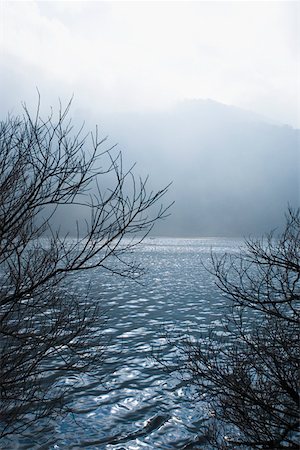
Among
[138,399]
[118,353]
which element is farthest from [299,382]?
[118,353]

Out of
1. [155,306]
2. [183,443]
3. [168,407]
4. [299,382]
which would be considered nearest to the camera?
[299,382]

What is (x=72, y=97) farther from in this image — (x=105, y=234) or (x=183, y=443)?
(x=183, y=443)

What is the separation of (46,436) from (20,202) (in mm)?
10938

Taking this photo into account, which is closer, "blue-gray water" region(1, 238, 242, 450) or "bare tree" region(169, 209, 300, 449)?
"bare tree" region(169, 209, 300, 449)

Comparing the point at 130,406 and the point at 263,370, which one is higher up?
the point at 263,370

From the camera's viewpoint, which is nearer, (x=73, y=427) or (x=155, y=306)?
(x=73, y=427)

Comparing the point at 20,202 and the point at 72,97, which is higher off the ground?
the point at 72,97

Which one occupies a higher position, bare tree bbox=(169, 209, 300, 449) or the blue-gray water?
bare tree bbox=(169, 209, 300, 449)

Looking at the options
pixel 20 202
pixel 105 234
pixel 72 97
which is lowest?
pixel 105 234

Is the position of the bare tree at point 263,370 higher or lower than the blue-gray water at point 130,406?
higher

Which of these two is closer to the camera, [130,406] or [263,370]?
[263,370]

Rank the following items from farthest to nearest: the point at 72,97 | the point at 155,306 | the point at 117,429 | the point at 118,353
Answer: the point at 155,306 < the point at 118,353 < the point at 117,429 < the point at 72,97

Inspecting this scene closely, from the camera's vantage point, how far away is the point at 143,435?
42.8ft

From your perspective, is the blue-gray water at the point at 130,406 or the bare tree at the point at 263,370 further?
the blue-gray water at the point at 130,406
